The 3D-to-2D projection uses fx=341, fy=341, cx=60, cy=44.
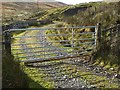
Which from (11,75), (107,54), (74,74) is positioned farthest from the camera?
(107,54)

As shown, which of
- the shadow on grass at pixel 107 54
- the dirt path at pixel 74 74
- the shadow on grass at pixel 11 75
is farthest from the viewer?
the shadow on grass at pixel 107 54

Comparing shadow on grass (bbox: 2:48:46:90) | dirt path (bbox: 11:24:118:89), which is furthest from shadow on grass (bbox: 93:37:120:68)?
A: shadow on grass (bbox: 2:48:46:90)

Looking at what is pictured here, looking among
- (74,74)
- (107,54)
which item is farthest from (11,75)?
(107,54)

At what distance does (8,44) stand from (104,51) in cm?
341

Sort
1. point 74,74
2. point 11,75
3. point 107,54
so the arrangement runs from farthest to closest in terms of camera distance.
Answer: point 107,54 < point 74,74 < point 11,75

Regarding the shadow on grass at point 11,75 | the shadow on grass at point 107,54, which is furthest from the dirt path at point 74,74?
the shadow on grass at point 11,75

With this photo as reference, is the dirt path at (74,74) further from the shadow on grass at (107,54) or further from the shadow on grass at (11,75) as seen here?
the shadow on grass at (11,75)

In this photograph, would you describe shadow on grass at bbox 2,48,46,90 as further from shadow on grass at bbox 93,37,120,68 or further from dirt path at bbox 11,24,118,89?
shadow on grass at bbox 93,37,120,68

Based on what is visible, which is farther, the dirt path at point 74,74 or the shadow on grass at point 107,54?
the shadow on grass at point 107,54

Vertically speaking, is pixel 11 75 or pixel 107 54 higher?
pixel 11 75

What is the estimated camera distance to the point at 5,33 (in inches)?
421

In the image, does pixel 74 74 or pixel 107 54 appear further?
pixel 107 54

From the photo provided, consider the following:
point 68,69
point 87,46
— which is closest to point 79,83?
point 68,69

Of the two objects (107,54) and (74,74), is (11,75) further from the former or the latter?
(107,54)
